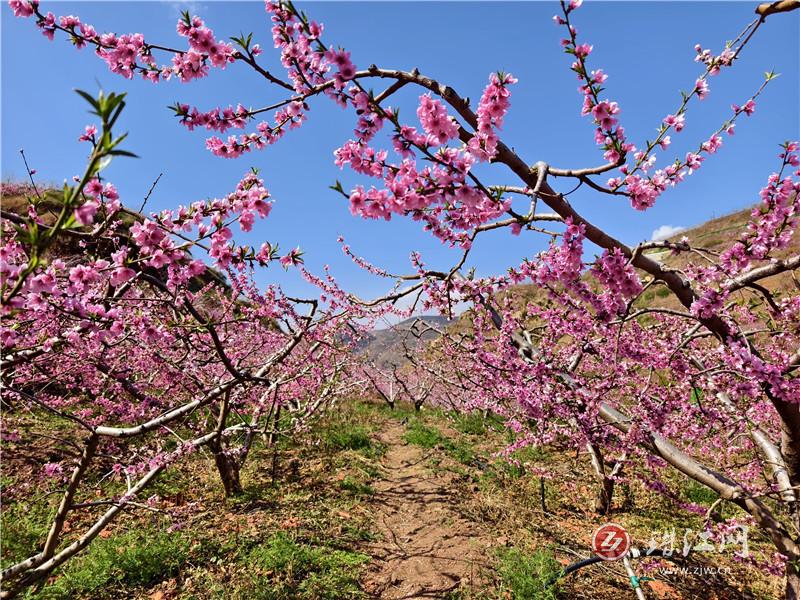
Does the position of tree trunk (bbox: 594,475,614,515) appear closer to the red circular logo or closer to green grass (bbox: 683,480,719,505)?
green grass (bbox: 683,480,719,505)

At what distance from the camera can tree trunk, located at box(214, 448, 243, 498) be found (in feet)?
20.4

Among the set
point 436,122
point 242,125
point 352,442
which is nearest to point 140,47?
point 242,125

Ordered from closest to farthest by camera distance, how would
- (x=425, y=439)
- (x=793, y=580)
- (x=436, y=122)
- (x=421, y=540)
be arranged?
1. (x=436, y=122)
2. (x=793, y=580)
3. (x=421, y=540)
4. (x=425, y=439)

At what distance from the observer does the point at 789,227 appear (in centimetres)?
303

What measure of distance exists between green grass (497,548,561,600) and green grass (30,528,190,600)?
12.8ft

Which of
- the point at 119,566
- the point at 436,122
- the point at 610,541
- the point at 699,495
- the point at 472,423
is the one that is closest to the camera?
the point at 436,122

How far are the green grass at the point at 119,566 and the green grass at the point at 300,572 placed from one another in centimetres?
99

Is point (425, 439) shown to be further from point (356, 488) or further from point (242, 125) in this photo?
point (242, 125)

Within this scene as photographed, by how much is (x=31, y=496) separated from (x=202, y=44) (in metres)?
7.52


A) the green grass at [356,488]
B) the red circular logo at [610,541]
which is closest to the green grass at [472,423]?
the green grass at [356,488]

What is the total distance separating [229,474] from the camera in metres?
6.43

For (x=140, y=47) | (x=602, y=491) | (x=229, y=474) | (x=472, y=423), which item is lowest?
(x=602, y=491)

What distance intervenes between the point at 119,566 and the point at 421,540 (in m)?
3.75

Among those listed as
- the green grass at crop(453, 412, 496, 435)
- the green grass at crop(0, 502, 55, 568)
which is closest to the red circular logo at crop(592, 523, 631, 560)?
the green grass at crop(0, 502, 55, 568)
